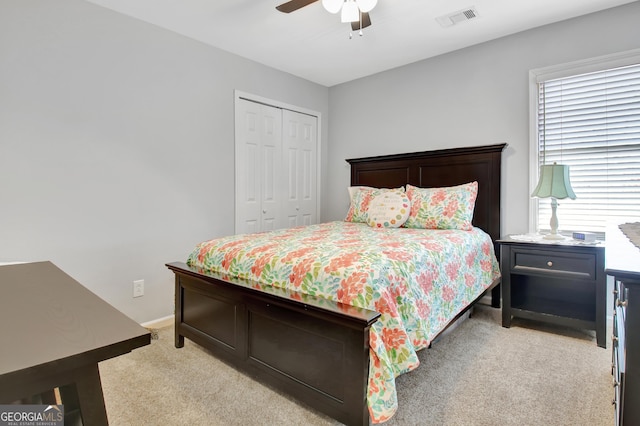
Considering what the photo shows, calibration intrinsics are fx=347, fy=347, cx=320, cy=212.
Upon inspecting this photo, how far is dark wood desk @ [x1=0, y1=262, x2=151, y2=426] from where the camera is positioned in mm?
605

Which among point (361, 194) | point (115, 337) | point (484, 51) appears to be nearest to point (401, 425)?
point (115, 337)

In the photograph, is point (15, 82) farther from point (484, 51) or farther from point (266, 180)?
point (484, 51)

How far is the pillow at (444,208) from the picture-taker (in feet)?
9.82

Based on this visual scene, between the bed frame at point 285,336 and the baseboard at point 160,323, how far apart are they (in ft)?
2.16

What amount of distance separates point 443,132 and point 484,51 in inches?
32.3

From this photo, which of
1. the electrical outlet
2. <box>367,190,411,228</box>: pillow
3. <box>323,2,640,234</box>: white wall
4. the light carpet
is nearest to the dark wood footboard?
the light carpet

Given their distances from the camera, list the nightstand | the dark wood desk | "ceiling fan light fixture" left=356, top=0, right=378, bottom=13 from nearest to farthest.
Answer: the dark wood desk → "ceiling fan light fixture" left=356, top=0, right=378, bottom=13 → the nightstand

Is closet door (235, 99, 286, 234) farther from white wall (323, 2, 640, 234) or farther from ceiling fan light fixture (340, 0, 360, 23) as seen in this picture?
ceiling fan light fixture (340, 0, 360, 23)

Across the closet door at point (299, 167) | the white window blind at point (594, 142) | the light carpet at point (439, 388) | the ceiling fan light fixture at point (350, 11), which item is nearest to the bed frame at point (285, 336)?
the light carpet at point (439, 388)

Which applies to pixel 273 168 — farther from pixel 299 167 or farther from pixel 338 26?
pixel 338 26

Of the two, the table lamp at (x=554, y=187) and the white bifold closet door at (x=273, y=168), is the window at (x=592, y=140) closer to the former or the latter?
the table lamp at (x=554, y=187)

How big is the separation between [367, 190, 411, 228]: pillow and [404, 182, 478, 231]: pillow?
86mm

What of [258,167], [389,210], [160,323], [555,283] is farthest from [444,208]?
[160,323]

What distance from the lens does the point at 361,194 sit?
3633 millimetres
